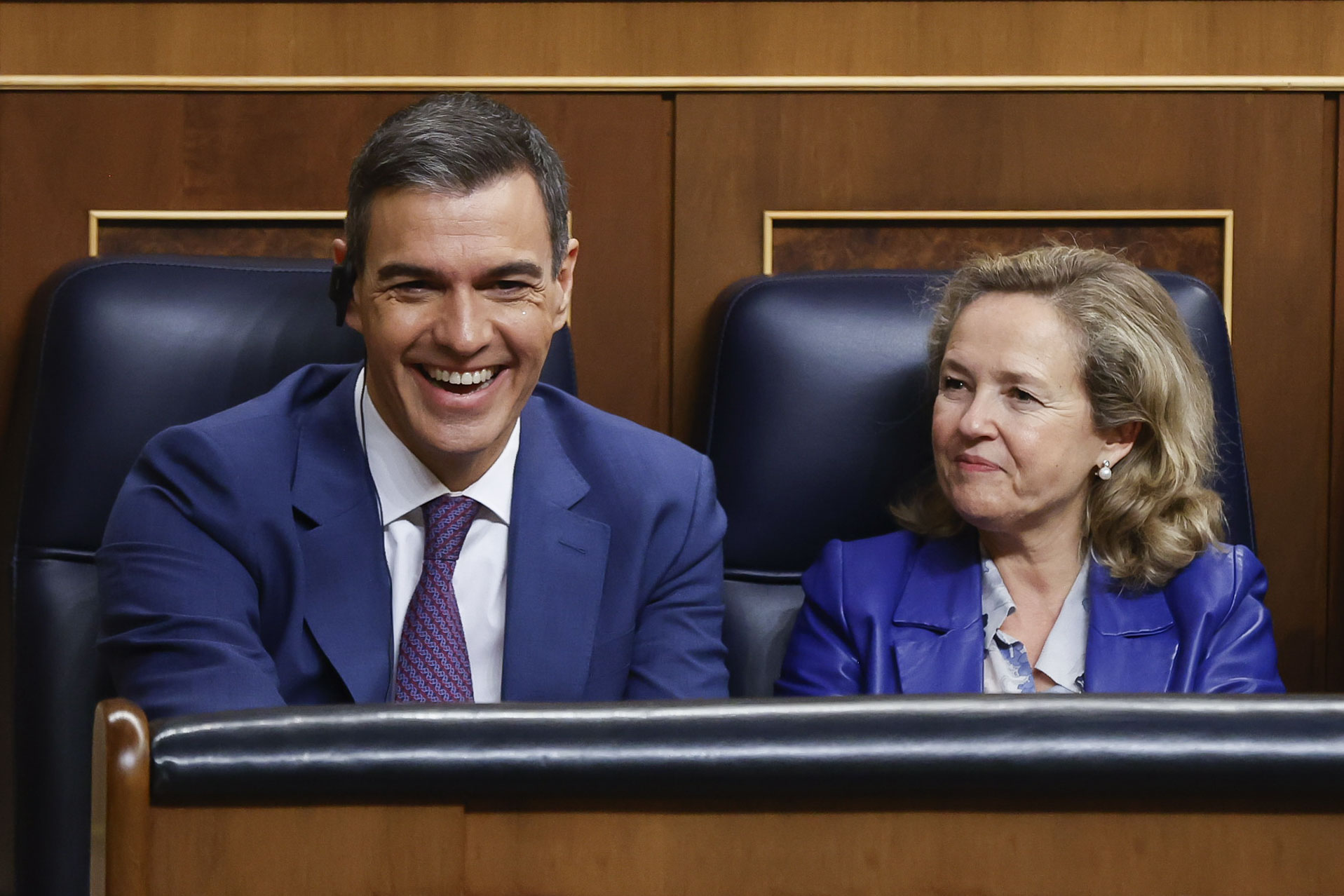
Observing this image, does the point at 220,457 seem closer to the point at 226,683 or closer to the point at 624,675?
the point at 226,683

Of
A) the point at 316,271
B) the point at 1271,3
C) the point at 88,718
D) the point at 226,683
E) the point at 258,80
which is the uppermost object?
the point at 1271,3

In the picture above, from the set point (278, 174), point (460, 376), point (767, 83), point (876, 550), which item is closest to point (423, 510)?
point (460, 376)

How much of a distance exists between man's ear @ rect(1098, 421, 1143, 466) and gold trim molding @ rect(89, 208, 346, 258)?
0.96 metres

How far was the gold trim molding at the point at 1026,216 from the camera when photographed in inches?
67.9

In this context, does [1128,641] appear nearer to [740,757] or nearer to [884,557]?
[884,557]

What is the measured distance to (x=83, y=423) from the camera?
1421 millimetres

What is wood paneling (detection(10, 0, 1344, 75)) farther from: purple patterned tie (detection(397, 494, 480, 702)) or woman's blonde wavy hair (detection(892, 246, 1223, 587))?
purple patterned tie (detection(397, 494, 480, 702))

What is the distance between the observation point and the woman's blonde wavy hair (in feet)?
4.78

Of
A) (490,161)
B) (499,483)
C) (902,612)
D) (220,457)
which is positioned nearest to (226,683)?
(220,457)

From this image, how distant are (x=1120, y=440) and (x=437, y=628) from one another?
0.77m

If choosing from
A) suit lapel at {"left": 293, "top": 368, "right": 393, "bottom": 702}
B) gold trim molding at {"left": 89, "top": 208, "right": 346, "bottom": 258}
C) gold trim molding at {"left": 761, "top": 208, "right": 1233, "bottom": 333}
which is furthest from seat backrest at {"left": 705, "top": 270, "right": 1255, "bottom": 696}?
gold trim molding at {"left": 89, "top": 208, "right": 346, "bottom": 258}

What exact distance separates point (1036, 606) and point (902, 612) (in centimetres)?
15

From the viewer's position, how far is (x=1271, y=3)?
5.65 feet

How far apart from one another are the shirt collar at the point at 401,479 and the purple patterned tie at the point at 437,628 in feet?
0.07
